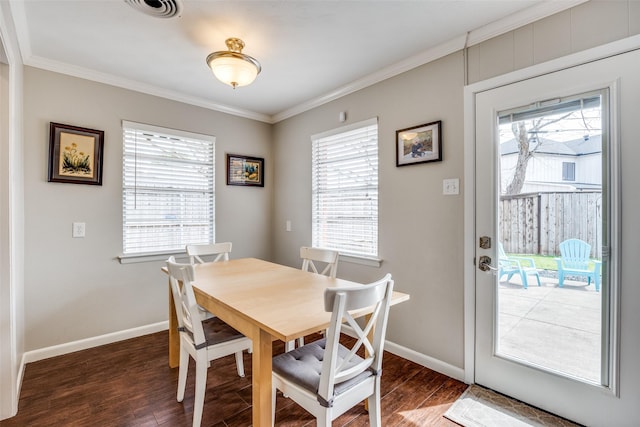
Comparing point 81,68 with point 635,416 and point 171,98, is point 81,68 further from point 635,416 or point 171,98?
point 635,416

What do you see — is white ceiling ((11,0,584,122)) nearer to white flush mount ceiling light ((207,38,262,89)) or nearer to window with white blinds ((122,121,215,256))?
white flush mount ceiling light ((207,38,262,89))

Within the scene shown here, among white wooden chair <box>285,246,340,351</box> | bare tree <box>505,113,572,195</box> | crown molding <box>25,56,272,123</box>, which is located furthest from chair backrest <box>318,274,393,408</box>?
crown molding <box>25,56,272,123</box>

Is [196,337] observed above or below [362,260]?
below

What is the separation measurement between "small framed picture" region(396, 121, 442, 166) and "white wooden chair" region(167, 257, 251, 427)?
1.83 metres

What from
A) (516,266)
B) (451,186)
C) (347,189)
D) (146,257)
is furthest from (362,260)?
(146,257)

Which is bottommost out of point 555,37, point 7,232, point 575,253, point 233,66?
point 575,253

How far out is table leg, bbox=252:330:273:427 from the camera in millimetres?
1302

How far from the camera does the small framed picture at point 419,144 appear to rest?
231cm

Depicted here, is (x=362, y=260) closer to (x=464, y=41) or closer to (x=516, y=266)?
(x=516, y=266)

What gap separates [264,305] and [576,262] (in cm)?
179

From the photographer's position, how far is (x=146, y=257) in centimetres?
300

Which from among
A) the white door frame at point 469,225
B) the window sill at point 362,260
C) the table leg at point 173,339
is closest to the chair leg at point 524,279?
the white door frame at point 469,225

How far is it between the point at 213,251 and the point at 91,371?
1252mm

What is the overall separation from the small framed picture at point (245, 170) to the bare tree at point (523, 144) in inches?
108
